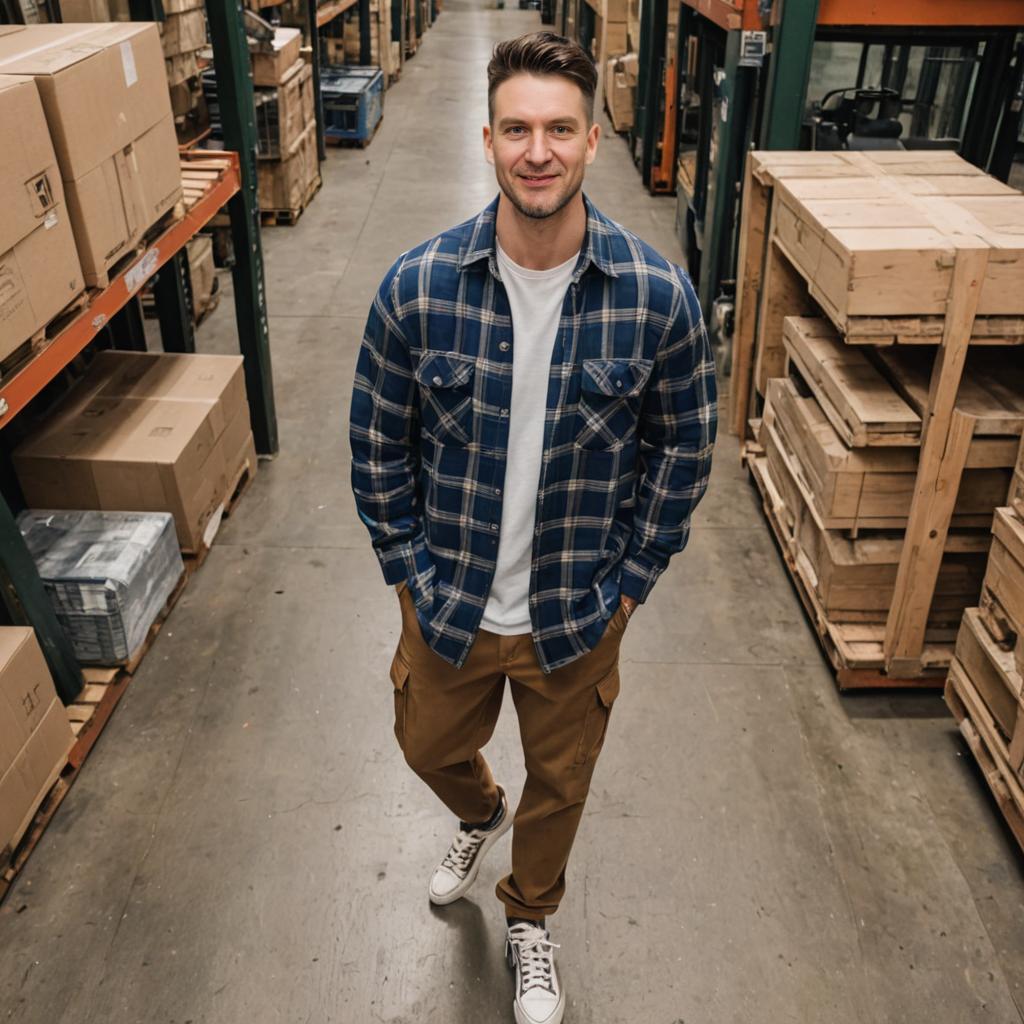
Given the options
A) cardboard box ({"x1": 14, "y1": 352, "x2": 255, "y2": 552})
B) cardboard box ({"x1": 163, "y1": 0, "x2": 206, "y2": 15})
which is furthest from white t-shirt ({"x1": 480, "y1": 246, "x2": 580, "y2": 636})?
cardboard box ({"x1": 163, "y1": 0, "x2": 206, "y2": 15})

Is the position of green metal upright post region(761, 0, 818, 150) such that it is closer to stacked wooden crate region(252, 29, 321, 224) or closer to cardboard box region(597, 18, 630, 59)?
stacked wooden crate region(252, 29, 321, 224)

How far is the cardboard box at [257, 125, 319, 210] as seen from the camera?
28.9ft

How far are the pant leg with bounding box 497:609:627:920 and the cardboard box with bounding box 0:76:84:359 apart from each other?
1885mm

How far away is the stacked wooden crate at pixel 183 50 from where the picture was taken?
5684mm

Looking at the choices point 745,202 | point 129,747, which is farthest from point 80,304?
point 745,202

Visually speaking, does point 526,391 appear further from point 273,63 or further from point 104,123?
point 273,63

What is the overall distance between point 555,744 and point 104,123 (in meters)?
2.68

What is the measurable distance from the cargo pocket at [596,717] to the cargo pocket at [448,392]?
0.71 m

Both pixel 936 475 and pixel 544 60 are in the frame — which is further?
pixel 936 475

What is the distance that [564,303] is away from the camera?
75.6 inches

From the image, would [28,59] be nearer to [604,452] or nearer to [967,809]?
[604,452]

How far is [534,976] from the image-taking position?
262cm

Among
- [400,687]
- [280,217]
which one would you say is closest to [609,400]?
[400,687]

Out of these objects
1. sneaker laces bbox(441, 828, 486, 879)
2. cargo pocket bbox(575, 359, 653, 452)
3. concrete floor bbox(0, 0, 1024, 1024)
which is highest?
cargo pocket bbox(575, 359, 653, 452)
